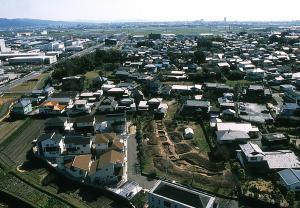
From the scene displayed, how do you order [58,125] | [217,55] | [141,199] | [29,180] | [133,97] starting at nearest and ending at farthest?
1. [141,199]
2. [29,180]
3. [58,125]
4. [133,97]
5. [217,55]

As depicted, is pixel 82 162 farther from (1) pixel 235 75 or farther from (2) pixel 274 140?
(1) pixel 235 75

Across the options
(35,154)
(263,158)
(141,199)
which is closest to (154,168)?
(141,199)

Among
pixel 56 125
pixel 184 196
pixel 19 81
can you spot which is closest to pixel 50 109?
pixel 56 125

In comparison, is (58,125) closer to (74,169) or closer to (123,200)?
(74,169)

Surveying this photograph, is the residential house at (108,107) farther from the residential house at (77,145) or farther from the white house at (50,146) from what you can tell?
the white house at (50,146)

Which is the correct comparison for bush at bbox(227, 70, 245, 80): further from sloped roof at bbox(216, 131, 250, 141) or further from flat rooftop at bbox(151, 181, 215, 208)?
flat rooftop at bbox(151, 181, 215, 208)

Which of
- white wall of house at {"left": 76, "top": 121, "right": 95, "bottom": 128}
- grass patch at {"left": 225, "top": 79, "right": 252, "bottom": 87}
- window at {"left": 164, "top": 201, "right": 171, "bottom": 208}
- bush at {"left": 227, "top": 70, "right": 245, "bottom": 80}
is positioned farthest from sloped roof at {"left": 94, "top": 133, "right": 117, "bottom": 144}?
bush at {"left": 227, "top": 70, "right": 245, "bottom": 80}
